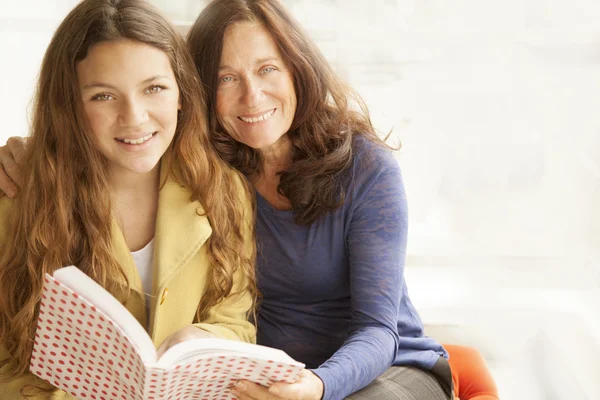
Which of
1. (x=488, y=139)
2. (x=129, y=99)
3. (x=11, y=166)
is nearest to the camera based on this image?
(x=129, y=99)

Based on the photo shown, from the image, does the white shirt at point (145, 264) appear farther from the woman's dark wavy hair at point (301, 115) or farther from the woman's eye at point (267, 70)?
the woman's eye at point (267, 70)

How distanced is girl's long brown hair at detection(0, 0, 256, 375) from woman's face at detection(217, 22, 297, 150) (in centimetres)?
7

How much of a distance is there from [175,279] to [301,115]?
452 mm

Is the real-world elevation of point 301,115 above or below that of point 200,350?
above

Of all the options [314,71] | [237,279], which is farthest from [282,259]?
[314,71]

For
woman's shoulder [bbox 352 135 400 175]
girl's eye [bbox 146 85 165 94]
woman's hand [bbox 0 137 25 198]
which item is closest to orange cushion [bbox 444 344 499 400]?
woman's shoulder [bbox 352 135 400 175]

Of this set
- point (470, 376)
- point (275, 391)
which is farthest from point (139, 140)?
point (470, 376)

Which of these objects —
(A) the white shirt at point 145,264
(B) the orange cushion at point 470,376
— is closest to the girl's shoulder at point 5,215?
(A) the white shirt at point 145,264

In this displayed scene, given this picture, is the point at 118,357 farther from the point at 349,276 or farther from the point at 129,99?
the point at 349,276

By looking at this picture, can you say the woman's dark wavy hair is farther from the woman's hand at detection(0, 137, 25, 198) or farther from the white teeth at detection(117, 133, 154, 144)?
the woman's hand at detection(0, 137, 25, 198)

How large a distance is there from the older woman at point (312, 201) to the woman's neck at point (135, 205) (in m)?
0.19

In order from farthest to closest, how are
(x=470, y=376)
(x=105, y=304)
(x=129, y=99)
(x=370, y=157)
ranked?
(x=470, y=376) < (x=370, y=157) < (x=129, y=99) < (x=105, y=304)

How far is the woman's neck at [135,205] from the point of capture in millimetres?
1538

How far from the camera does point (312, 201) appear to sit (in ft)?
5.17
